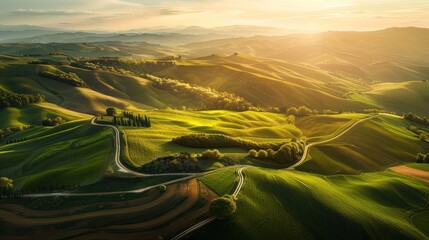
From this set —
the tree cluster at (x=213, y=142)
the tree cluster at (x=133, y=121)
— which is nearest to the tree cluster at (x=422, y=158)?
the tree cluster at (x=213, y=142)

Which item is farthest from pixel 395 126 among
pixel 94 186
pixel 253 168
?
pixel 94 186

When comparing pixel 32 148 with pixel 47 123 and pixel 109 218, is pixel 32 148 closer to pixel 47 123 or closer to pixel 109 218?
pixel 47 123

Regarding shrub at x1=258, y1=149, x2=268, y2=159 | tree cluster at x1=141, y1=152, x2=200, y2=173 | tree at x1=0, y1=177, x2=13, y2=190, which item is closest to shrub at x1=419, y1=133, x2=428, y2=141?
shrub at x1=258, y1=149, x2=268, y2=159

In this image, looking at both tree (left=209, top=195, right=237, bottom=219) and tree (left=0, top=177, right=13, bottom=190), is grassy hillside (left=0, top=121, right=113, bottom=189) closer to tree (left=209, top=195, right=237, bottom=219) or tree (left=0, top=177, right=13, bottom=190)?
tree (left=0, top=177, right=13, bottom=190)

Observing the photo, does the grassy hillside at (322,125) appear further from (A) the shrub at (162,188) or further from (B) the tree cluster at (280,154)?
(A) the shrub at (162,188)

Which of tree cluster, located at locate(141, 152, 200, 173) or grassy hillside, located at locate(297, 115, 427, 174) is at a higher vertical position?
tree cluster, located at locate(141, 152, 200, 173)

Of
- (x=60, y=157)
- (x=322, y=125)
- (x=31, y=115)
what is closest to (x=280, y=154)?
(x=322, y=125)

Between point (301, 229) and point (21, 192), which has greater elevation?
point (21, 192)
